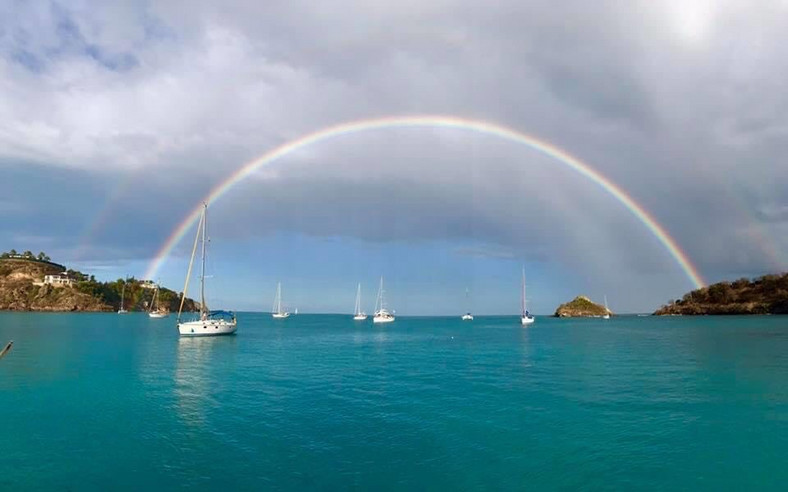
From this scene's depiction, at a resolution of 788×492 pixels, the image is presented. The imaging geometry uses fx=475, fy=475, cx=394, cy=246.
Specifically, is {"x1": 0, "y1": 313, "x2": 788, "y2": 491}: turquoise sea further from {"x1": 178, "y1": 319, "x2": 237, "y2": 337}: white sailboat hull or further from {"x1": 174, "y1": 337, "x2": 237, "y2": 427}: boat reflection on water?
{"x1": 178, "y1": 319, "x2": 237, "y2": 337}: white sailboat hull

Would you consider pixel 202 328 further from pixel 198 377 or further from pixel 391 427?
pixel 391 427

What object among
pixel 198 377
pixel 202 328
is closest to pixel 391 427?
pixel 198 377

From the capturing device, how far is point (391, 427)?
30844 millimetres

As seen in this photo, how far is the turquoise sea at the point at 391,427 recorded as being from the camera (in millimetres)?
22188

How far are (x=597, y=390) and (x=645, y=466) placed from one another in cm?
2186

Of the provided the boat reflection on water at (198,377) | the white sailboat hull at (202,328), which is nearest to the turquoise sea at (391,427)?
the boat reflection on water at (198,377)

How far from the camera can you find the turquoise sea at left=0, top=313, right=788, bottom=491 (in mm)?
22188

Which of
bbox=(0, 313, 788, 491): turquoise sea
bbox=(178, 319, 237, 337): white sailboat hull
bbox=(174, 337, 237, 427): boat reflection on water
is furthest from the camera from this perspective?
bbox=(178, 319, 237, 337): white sailboat hull

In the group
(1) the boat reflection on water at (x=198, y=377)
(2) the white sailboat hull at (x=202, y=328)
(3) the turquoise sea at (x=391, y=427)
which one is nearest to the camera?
(3) the turquoise sea at (x=391, y=427)

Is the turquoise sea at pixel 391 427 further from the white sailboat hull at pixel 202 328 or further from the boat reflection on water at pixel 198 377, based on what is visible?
the white sailboat hull at pixel 202 328

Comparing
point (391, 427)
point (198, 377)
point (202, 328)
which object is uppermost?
point (202, 328)

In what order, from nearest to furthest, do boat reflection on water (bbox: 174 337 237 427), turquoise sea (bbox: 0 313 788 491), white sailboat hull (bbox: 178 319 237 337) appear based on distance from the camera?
turquoise sea (bbox: 0 313 788 491), boat reflection on water (bbox: 174 337 237 427), white sailboat hull (bbox: 178 319 237 337)

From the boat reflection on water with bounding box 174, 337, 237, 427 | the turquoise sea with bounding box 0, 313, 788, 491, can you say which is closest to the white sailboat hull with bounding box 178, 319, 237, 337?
the boat reflection on water with bounding box 174, 337, 237, 427

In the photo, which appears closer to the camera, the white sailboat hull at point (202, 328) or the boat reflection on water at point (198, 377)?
the boat reflection on water at point (198, 377)
